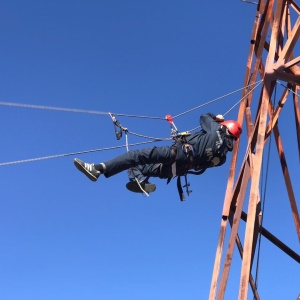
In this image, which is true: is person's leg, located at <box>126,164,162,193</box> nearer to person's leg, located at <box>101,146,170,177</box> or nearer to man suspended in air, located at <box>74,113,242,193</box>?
man suspended in air, located at <box>74,113,242,193</box>

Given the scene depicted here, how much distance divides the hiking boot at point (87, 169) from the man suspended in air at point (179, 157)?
0.04 ft

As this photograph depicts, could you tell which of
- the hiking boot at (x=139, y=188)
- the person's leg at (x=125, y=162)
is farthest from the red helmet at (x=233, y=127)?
the hiking boot at (x=139, y=188)

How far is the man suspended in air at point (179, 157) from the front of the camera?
8.09 m

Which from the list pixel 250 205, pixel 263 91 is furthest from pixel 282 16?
pixel 250 205

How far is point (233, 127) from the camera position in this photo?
8.64m

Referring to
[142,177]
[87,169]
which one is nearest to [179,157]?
[142,177]

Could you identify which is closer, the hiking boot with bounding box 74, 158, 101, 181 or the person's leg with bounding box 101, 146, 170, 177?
the hiking boot with bounding box 74, 158, 101, 181

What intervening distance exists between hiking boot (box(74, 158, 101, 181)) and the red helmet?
1958 mm

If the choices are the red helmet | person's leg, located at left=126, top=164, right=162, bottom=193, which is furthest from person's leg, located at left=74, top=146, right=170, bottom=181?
the red helmet

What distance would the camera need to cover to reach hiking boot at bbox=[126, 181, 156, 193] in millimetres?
8508

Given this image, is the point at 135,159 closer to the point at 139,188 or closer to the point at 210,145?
the point at 139,188

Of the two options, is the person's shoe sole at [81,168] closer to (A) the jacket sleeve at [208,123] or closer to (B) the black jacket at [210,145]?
(B) the black jacket at [210,145]

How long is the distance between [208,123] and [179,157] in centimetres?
72

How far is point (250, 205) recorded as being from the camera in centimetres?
788
